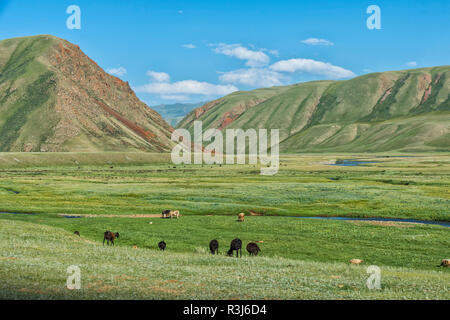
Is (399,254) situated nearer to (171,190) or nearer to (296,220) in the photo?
(296,220)

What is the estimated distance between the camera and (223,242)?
36.9 metres

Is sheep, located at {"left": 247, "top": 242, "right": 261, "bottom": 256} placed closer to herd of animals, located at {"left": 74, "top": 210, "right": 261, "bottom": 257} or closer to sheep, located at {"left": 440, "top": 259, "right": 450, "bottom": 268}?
herd of animals, located at {"left": 74, "top": 210, "right": 261, "bottom": 257}

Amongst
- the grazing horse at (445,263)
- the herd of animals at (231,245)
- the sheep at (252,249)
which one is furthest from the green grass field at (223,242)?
the sheep at (252,249)

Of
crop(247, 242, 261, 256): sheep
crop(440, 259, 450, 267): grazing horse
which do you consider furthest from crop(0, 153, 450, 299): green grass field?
crop(247, 242, 261, 256): sheep

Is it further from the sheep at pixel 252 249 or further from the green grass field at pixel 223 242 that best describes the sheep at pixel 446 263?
the sheep at pixel 252 249

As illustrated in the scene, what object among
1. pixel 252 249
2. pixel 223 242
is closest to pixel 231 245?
pixel 252 249

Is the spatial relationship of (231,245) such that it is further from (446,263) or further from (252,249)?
(446,263)

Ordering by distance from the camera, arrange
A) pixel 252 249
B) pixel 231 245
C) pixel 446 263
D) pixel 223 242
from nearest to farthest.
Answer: pixel 446 263, pixel 231 245, pixel 252 249, pixel 223 242

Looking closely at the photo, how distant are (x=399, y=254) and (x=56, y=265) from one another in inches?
1008

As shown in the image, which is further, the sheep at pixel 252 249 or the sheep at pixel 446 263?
the sheep at pixel 252 249

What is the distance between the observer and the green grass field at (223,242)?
17078 mm

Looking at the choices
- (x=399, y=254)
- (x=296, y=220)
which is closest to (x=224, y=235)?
(x=296, y=220)

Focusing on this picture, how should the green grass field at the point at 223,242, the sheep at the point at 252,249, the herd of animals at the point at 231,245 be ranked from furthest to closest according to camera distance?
the sheep at the point at 252,249
the herd of animals at the point at 231,245
the green grass field at the point at 223,242
